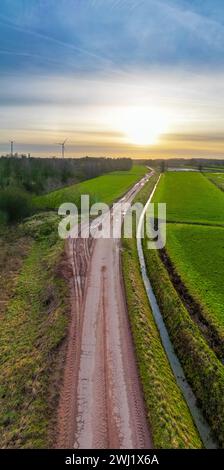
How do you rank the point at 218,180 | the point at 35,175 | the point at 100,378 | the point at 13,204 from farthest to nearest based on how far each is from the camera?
the point at 218,180 < the point at 35,175 < the point at 13,204 < the point at 100,378

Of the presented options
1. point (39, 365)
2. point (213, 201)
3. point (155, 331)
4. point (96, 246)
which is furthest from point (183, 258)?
point (213, 201)

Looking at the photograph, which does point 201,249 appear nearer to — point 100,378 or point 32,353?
point 32,353

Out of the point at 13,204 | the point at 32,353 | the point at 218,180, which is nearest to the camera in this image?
the point at 32,353

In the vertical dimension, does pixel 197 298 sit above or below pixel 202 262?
below

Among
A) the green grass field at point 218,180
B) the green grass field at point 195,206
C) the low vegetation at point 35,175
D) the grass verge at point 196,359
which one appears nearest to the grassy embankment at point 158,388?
the grass verge at point 196,359

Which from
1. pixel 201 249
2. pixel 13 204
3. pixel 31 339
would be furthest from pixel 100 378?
pixel 13 204

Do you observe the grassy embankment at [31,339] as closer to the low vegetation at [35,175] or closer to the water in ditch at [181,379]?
the water in ditch at [181,379]

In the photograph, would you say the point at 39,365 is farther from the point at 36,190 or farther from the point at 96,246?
the point at 36,190
